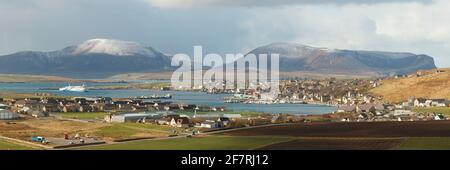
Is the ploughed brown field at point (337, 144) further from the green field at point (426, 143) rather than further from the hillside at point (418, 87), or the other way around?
the hillside at point (418, 87)

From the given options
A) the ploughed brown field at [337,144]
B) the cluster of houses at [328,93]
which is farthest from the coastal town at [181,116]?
the ploughed brown field at [337,144]

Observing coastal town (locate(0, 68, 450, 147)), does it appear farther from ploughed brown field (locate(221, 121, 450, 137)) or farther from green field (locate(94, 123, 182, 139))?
ploughed brown field (locate(221, 121, 450, 137))

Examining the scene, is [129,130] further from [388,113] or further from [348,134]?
[388,113]

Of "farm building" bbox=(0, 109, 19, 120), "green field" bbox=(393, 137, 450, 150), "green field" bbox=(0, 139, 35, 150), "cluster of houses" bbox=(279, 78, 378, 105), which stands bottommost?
"green field" bbox=(0, 139, 35, 150)

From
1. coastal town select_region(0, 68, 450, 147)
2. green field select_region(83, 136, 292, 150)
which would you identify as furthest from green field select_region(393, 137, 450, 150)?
coastal town select_region(0, 68, 450, 147)
